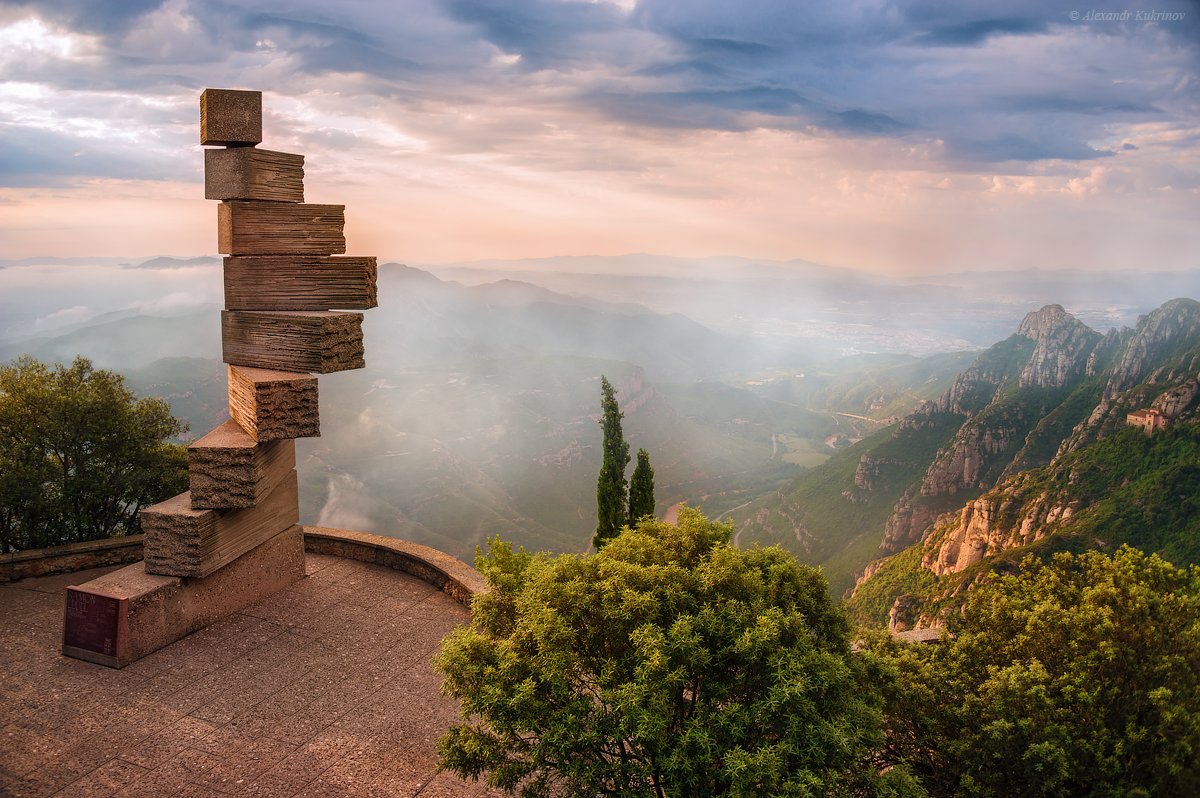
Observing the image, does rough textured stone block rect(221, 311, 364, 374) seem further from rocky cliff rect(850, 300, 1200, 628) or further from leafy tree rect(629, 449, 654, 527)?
rocky cliff rect(850, 300, 1200, 628)

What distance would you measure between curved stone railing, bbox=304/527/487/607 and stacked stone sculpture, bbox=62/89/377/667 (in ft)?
9.10

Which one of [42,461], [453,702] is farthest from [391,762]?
[42,461]

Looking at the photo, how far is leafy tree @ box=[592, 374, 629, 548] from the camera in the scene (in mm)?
19469

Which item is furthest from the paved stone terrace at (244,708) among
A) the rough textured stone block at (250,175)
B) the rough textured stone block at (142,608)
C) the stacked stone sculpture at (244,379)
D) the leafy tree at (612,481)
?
the leafy tree at (612,481)

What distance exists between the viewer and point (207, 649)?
10812 millimetres

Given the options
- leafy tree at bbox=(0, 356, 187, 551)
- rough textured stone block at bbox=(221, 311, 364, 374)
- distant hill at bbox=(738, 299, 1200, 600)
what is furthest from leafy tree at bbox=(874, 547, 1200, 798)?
distant hill at bbox=(738, 299, 1200, 600)

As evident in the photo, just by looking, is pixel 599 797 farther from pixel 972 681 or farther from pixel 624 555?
pixel 972 681

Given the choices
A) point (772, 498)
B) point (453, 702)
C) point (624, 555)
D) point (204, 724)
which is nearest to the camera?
point (624, 555)

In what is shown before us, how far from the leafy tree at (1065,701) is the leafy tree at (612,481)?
9.13 meters

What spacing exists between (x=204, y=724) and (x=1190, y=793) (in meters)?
12.1

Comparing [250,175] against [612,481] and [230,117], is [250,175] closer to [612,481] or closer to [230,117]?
[230,117]

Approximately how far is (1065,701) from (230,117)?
46.1 ft

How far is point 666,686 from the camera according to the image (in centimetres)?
674

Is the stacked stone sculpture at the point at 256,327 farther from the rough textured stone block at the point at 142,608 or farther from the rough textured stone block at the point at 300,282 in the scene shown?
the rough textured stone block at the point at 142,608
